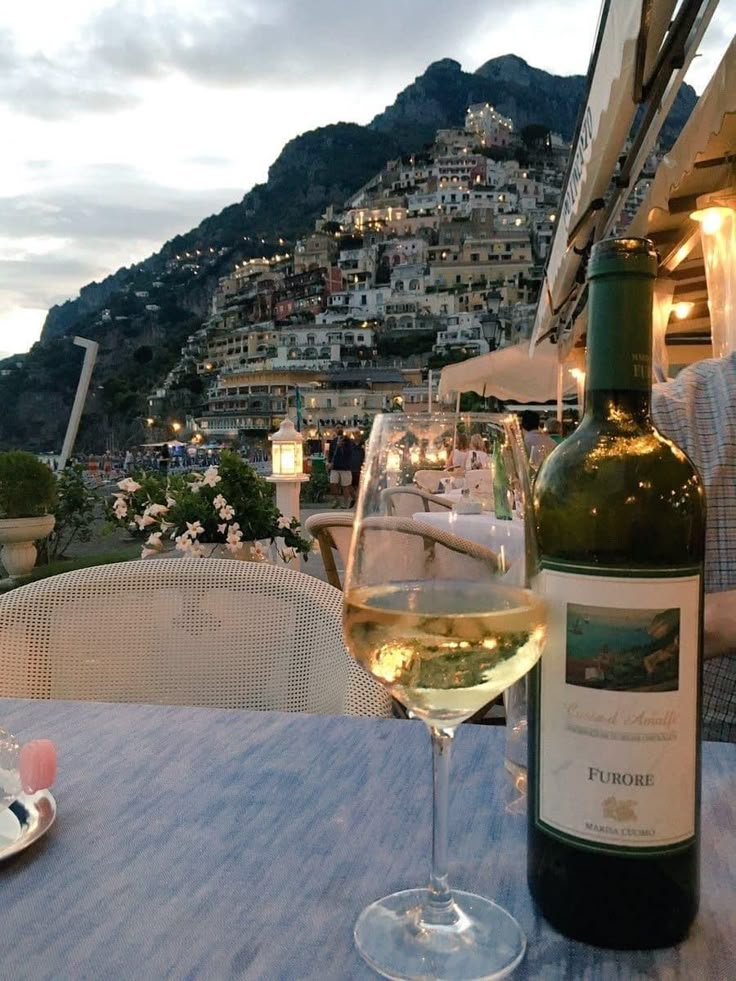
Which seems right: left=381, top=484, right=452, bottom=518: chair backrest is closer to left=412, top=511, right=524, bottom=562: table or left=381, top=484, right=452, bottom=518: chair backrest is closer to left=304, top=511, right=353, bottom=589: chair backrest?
left=412, top=511, right=524, bottom=562: table

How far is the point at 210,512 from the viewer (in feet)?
9.59

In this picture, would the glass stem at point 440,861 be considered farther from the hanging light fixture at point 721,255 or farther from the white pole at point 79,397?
the white pole at point 79,397

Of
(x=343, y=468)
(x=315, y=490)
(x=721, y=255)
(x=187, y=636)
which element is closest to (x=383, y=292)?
(x=315, y=490)

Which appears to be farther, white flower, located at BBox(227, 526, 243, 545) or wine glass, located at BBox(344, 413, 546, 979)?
white flower, located at BBox(227, 526, 243, 545)

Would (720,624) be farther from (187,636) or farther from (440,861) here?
(187,636)

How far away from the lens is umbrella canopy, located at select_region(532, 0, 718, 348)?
6.54 ft

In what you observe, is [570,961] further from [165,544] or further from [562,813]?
[165,544]

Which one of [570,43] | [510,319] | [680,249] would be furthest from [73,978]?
[570,43]

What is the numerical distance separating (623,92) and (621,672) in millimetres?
2166

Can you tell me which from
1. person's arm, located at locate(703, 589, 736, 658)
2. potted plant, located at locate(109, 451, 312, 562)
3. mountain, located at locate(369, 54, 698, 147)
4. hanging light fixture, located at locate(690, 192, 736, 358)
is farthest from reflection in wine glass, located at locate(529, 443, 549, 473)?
mountain, located at locate(369, 54, 698, 147)

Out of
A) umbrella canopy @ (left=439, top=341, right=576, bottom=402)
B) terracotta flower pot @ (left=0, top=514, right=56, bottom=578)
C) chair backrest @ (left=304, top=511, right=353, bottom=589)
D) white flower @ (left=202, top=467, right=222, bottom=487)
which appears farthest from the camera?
umbrella canopy @ (left=439, top=341, right=576, bottom=402)

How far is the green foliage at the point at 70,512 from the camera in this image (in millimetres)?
6375

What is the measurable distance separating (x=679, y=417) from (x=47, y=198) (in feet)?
270

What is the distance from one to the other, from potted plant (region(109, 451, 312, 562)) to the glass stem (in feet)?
7.77
